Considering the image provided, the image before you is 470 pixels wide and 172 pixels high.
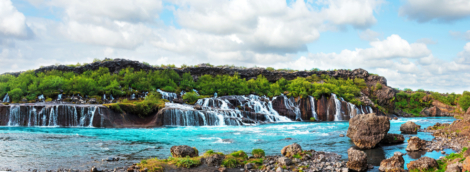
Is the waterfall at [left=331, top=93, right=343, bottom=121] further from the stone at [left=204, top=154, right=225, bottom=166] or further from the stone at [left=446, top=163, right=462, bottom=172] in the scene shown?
the stone at [left=446, top=163, right=462, bottom=172]

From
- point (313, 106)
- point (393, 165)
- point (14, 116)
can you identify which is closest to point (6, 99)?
point (14, 116)

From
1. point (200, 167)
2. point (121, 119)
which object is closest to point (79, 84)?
point (121, 119)

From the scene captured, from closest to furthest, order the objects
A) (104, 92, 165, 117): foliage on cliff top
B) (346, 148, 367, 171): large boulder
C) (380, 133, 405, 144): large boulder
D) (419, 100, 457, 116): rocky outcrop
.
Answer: (346, 148, 367, 171): large boulder, (380, 133, 405, 144): large boulder, (104, 92, 165, 117): foliage on cliff top, (419, 100, 457, 116): rocky outcrop

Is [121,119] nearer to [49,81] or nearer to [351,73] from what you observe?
[49,81]

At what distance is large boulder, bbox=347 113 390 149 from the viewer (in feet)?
53.6

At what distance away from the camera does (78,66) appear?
6006 centimetres

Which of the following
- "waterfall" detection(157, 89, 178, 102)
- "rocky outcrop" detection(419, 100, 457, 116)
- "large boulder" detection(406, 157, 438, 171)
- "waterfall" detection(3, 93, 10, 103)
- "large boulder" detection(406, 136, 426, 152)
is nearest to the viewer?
"large boulder" detection(406, 157, 438, 171)

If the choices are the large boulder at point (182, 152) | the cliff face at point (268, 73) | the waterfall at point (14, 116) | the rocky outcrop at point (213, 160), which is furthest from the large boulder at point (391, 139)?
the waterfall at point (14, 116)

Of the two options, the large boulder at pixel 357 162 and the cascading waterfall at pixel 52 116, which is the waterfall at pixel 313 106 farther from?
the large boulder at pixel 357 162

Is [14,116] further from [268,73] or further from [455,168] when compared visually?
[268,73]

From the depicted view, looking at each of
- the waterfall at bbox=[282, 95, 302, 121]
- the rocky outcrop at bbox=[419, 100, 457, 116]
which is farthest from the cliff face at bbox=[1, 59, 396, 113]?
the rocky outcrop at bbox=[419, 100, 457, 116]

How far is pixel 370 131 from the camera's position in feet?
54.3

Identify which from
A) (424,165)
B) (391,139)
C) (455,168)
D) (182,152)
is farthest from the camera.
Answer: (391,139)

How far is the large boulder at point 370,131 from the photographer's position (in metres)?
16.3
